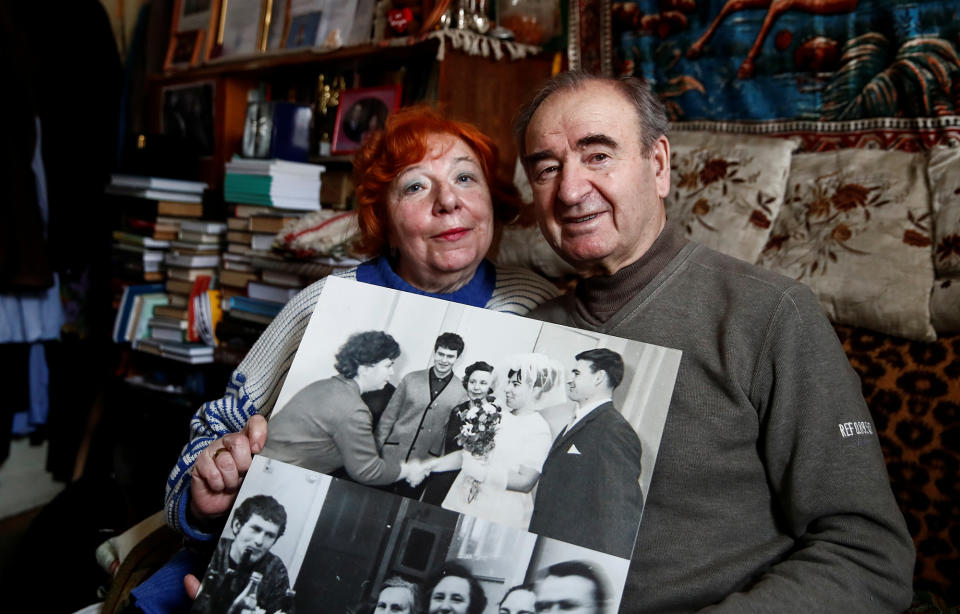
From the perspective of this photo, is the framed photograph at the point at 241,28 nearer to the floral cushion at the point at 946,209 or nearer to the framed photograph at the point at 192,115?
the framed photograph at the point at 192,115

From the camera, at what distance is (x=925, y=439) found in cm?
138

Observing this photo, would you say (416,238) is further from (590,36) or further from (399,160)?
(590,36)

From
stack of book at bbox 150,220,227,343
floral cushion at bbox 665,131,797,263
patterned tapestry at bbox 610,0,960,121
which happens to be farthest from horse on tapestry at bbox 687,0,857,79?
stack of book at bbox 150,220,227,343

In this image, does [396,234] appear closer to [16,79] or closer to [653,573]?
[653,573]

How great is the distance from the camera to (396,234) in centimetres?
149

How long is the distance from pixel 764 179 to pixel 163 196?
91.5 inches

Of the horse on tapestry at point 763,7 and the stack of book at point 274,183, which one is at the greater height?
the horse on tapestry at point 763,7

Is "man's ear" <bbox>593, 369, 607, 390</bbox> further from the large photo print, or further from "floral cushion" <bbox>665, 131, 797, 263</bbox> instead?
"floral cushion" <bbox>665, 131, 797, 263</bbox>

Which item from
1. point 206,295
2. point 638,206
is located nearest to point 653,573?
point 638,206

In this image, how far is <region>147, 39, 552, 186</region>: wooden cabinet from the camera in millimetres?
2236

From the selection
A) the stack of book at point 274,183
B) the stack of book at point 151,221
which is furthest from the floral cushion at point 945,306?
the stack of book at point 151,221

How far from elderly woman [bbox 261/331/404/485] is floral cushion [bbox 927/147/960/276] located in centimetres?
119

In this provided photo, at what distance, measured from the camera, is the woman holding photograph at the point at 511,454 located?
86cm

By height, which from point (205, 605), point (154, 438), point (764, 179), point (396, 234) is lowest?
point (154, 438)
